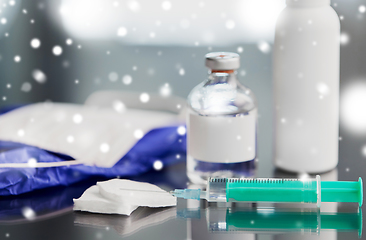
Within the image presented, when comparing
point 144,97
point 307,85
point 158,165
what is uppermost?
point 144,97

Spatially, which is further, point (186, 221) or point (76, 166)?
point (76, 166)

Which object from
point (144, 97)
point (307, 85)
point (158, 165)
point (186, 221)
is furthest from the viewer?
point (144, 97)

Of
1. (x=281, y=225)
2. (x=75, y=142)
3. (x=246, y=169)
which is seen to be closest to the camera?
(x=281, y=225)

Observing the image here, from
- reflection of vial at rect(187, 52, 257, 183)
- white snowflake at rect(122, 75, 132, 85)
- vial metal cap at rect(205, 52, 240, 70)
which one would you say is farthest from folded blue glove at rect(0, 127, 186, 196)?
white snowflake at rect(122, 75, 132, 85)

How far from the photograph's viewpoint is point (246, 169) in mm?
775

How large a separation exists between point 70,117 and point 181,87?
31 centimetres

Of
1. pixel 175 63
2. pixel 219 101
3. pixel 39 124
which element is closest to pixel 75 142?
pixel 39 124

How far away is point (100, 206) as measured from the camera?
0.68 metres

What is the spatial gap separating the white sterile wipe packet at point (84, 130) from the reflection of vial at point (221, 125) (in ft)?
0.46

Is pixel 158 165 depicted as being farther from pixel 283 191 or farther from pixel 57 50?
pixel 57 50

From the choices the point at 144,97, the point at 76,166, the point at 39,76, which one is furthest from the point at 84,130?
the point at 39,76

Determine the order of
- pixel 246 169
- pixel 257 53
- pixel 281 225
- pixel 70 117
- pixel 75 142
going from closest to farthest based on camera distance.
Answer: pixel 281 225 → pixel 246 169 → pixel 75 142 → pixel 70 117 → pixel 257 53

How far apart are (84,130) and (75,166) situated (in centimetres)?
16

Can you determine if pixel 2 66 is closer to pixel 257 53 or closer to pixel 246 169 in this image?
pixel 257 53
